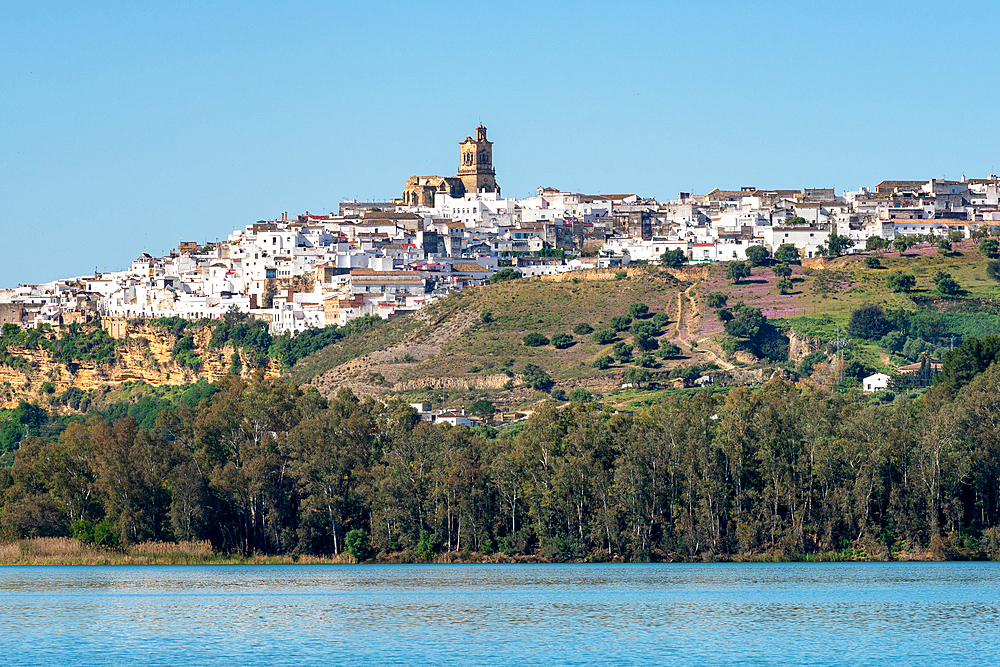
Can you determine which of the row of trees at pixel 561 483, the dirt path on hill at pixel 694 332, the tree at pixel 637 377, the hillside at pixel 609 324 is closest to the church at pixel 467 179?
the hillside at pixel 609 324

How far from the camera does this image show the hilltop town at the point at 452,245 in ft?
406

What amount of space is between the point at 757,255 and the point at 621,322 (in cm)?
1688

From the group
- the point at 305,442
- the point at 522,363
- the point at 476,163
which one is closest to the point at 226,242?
the point at 476,163

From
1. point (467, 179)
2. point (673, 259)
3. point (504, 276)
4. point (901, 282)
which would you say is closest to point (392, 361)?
point (504, 276)

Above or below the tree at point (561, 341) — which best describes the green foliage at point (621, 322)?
above

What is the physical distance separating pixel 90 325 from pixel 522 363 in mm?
42347

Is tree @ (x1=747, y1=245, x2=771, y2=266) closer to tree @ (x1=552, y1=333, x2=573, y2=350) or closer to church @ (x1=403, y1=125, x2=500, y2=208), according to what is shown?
tree @ (x1=552, y1=333, x2=573, y2=350)

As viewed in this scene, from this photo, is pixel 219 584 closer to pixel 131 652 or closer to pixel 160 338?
pixel 131 652

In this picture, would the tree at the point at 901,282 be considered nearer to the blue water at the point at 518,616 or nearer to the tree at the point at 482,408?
the tree at the point at 482,408

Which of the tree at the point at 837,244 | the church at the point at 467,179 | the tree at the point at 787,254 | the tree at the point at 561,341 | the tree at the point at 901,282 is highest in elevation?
the church at the point at 467,179

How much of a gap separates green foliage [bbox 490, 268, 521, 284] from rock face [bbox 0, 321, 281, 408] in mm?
18600

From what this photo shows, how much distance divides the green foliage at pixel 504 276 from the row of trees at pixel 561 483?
59482 millimetres

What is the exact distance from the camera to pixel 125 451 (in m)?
58.8

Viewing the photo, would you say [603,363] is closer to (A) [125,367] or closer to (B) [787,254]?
(B) [787,254]
